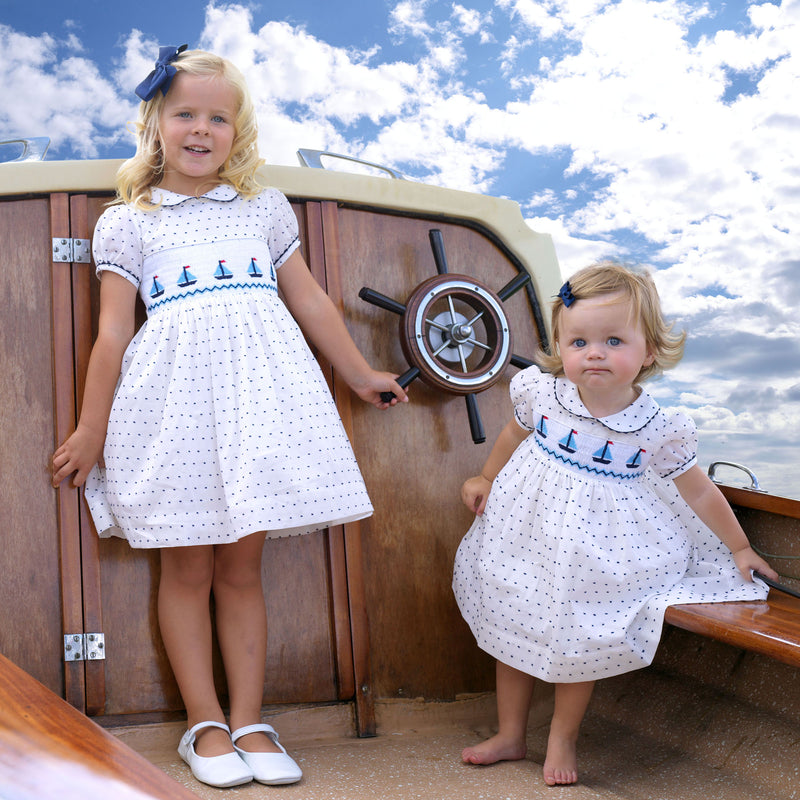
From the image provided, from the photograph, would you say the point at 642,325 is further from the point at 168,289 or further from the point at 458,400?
the point at 168,289

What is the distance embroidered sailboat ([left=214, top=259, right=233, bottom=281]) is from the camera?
1.54 meters

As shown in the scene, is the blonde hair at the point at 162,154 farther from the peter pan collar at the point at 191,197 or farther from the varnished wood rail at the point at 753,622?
the varnished wood rail at the point at 753,622

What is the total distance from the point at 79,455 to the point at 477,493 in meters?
0.74

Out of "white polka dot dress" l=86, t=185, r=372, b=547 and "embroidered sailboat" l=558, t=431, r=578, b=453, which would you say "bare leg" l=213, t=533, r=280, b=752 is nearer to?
"white polka dot dress" l=86, t=185, r=372, b=547

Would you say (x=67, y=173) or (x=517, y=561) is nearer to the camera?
(x=517, y=561)

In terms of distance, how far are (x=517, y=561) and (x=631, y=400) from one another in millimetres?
351

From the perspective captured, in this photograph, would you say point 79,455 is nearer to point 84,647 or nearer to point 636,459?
point 84,647

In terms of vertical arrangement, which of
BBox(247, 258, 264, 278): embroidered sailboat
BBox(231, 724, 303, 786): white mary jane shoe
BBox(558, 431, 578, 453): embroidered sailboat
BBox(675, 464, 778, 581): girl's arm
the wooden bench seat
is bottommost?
BBox(231, 724, 303, 786): white mary jane shoe

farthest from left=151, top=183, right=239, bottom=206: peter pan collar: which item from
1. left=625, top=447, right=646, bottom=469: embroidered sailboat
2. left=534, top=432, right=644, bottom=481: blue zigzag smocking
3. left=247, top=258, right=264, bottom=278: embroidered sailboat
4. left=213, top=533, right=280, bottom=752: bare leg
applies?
left=625, top=447, right=646, bottom=469: embroidered sailboat

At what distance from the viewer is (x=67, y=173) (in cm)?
164

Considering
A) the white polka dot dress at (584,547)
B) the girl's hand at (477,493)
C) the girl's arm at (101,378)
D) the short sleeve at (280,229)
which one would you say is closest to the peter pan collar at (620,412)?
the white polka dot dress at (584,547)

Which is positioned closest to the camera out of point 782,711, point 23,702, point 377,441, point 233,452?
point 23,702

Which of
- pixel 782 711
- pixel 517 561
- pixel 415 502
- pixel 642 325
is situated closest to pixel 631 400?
pixel 642 325

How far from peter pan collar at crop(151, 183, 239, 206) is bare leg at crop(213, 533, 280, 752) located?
0.62 meters
